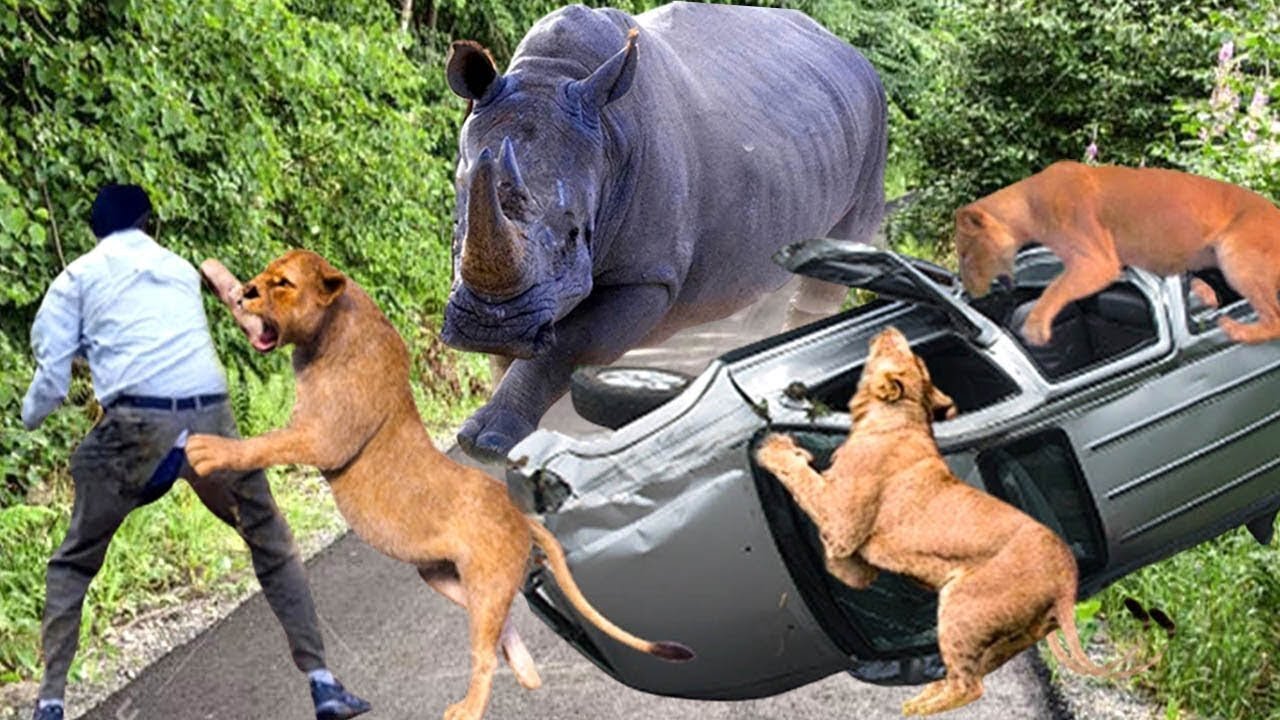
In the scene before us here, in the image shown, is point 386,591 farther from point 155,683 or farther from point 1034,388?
point 1034,388

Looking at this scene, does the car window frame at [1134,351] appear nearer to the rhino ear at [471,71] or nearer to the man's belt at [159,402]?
the rhino ear at [471,71]

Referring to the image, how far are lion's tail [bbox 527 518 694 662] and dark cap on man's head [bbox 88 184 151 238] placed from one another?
501 mm

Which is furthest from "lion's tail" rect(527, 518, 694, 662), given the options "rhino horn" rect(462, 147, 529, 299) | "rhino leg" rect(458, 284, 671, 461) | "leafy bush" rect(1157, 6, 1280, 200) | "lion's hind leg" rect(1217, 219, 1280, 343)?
"leafy bush" rect(1157, 6, 1280, 200)

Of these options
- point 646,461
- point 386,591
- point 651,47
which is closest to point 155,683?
point 386,591

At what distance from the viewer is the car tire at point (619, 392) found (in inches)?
54.2

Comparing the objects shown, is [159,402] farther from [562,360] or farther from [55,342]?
[562,360]

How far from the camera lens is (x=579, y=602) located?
1.24m

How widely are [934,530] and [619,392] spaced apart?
396 millimetres

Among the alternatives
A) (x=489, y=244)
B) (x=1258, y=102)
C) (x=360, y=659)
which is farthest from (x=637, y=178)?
(x=1258, y=102)

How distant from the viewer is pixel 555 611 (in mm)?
1326

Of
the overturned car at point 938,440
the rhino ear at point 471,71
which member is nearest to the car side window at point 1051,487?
the overturned car at point 938,440

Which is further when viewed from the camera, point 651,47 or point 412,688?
point 412,688

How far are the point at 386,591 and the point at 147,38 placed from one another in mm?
1607

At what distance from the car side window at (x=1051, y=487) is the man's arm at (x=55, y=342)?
0.89 meters
